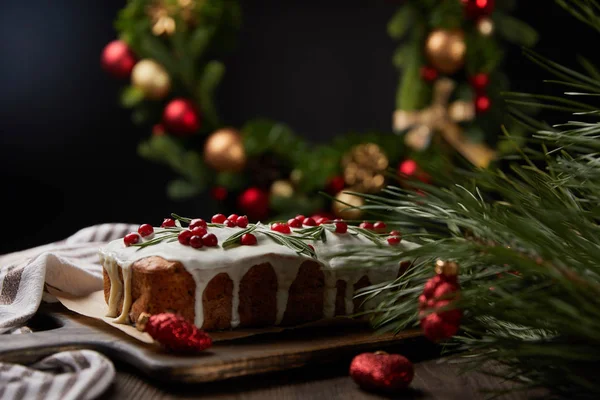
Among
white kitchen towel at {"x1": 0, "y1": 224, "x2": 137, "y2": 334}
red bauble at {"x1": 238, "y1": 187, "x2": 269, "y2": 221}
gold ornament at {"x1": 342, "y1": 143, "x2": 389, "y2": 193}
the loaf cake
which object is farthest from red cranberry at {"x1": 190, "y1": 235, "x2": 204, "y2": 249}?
red bauble at {"x1": 238, "y1": 187, "x2": 269, "y2": 221}

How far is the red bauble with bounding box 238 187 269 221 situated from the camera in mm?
2875

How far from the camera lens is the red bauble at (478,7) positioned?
101 inches

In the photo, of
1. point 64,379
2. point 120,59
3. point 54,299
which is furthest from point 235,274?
point 120,59

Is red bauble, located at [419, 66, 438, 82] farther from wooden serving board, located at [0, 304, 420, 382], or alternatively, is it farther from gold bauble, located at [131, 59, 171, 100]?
wooden serving board, located at [0, 304, 420, 382]

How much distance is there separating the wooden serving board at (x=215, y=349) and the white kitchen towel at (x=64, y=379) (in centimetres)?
5

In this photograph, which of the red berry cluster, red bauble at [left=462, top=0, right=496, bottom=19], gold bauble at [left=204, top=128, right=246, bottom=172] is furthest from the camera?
gold bauble at [left=204, top=128, right=246, bottom=172]

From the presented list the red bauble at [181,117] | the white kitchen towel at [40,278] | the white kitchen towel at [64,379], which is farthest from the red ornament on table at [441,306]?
the red bauble at [181,117]

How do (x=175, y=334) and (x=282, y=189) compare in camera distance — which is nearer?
(x=175, y=334)

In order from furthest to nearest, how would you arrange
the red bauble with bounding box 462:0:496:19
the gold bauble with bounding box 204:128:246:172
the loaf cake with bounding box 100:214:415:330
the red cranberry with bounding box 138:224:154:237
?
1. the gold bauble with bounding box 204:128:246:172
2. the red bauble with bounding box 462:0:496:19
3. the red cranberry with bounding box 138:224:154:237
4. the loaf cake with bounding box 100:214:415:330

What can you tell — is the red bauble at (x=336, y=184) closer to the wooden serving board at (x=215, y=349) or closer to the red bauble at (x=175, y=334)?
the wooden serving board at (x=215, y=349)

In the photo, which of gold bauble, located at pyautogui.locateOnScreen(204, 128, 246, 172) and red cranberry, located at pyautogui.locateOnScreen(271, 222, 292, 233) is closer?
red cranberry, located at pyautogui.locateOnScreen(271, 222, 292, 233)

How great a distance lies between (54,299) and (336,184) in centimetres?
144

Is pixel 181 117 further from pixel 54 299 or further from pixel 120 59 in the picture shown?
pixel 54 299

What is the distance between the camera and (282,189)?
2.85 meters
